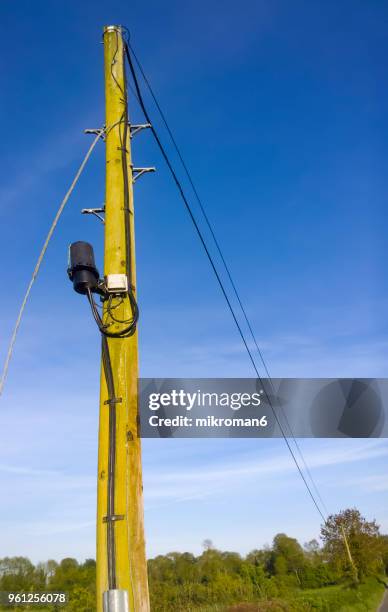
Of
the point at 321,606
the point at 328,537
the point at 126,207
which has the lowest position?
the point at 321,606

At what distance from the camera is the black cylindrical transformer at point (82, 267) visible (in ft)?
12.8

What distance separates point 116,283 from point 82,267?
1.08 feet

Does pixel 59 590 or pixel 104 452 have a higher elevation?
pixel 104 452

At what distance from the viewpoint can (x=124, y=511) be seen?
3537 millimetres

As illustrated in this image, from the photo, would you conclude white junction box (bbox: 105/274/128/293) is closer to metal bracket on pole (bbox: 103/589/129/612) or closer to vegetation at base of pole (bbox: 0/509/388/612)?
metal bracket on pole (bbox: 103/589/129/612)

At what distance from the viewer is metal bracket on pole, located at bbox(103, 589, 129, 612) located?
3.11m

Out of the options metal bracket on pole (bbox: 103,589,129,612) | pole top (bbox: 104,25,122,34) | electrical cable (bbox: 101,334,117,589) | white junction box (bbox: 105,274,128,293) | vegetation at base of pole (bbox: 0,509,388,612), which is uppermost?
pole top (bbox: 104,25,122,34)

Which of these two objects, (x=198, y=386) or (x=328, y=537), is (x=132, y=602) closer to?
(x=198, y=386)

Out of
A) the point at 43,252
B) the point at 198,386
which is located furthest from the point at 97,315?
the point at 198,386

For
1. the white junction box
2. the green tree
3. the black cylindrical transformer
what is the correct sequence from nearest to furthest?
the black cylindrical transformer, the white junction box, the green tree

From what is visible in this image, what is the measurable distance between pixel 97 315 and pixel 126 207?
1.07m

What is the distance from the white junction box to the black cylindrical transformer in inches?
7.4

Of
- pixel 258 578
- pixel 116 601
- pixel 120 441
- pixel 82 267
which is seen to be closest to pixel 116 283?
pixel 82 267

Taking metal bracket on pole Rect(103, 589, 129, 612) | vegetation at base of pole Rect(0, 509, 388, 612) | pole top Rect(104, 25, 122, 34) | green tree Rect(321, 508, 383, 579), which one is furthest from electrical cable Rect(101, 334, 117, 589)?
green tree Rect(321, 508, 383, 579)
